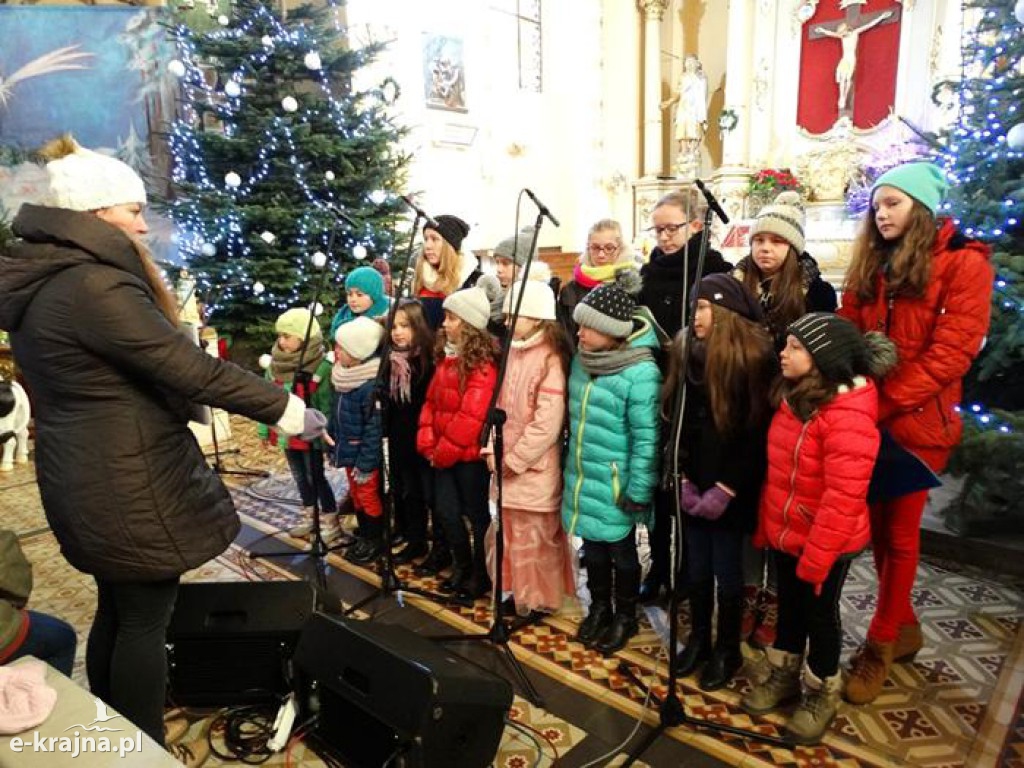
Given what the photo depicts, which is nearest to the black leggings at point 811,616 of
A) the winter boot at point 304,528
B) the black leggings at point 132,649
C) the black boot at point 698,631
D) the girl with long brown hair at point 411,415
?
the black boot at point 698,631

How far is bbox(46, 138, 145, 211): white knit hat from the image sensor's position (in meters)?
1.59

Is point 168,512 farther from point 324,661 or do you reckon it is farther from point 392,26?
point 392,26

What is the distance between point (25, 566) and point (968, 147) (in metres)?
4.07

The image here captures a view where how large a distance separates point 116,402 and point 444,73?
8.47m

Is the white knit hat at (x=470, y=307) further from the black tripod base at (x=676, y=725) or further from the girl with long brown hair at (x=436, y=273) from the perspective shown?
the black tripod base at (x=676, y=725)

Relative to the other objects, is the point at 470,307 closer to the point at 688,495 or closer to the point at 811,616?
the point at 688,495

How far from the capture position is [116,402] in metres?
1.61

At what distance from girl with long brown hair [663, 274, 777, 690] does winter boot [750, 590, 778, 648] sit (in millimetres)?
223

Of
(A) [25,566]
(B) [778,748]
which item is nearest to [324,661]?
(A) [25,566]

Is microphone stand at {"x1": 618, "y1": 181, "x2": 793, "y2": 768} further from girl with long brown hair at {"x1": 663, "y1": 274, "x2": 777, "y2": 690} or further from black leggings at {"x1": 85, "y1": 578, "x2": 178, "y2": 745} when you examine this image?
black leggings at {"x1": 85, "y1": 578, "x2": 178, "y2": 745}

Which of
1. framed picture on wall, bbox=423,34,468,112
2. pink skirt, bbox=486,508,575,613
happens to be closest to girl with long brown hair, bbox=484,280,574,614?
pink skirt, bbox=486,508,575,613

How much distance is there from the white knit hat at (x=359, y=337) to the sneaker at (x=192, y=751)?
5.24 feet

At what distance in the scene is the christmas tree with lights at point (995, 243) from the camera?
296cm

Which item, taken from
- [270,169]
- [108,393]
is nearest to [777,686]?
[108,393]
